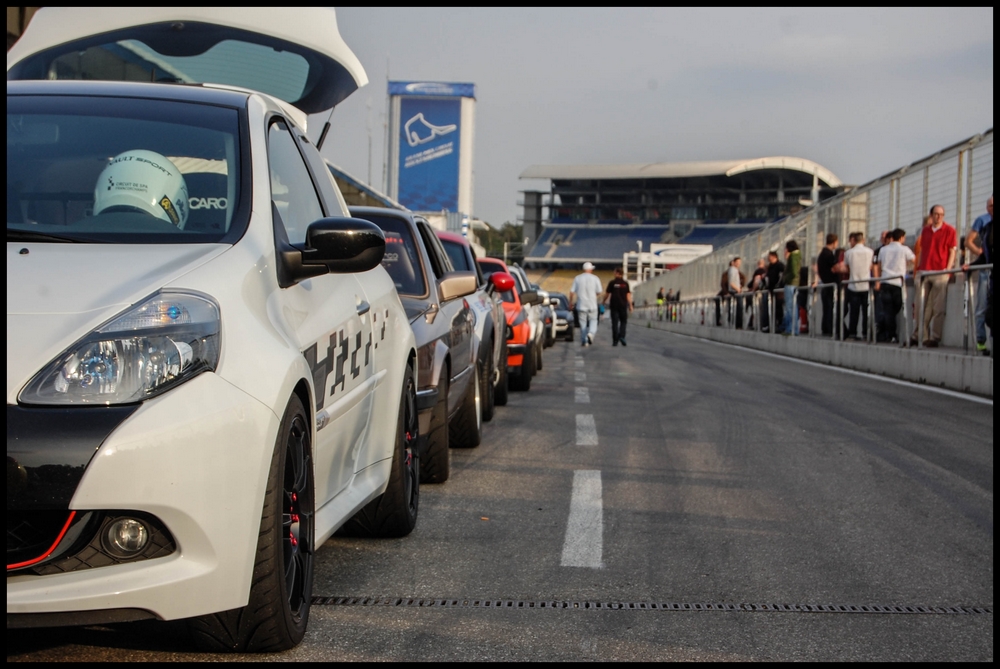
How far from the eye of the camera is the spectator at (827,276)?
19.3m

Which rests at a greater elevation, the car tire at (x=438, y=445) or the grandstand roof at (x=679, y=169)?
the grandstand roof at (x=679, y=169)

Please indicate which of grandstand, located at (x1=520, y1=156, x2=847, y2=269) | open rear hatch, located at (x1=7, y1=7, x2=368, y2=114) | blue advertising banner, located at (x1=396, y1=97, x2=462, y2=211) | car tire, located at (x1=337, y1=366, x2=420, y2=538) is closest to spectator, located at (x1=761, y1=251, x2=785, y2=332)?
open rear hatch, located at (x1=7, y1=7, x2=368, y2=114)

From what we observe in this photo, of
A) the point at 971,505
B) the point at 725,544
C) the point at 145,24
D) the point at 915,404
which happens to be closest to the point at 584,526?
the point at 725,544

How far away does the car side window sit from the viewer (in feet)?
12.9

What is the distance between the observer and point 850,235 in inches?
752

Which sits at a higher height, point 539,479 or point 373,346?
point 373,346

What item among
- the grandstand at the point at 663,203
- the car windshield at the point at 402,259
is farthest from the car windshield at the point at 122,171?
the grandstand at the point at 663,203

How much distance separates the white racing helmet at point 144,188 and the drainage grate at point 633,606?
1409 millimetres

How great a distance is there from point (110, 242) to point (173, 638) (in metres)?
1.16

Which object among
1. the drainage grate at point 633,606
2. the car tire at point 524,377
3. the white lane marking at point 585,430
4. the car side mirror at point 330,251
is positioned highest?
the car side mirror at point 330,251

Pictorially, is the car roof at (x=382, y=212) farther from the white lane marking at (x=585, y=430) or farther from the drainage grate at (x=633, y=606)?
the drainage grate at (x=633, y=606)

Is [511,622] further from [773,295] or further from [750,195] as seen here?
[750,195]

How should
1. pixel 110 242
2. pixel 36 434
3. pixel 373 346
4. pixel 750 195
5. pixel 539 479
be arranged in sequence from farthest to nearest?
pixel 750 195 → pixel 539 479 → pixel 373 346 → pixel 110 242 → pixel 36 434

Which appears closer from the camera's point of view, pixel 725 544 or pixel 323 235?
pixel 323 235
